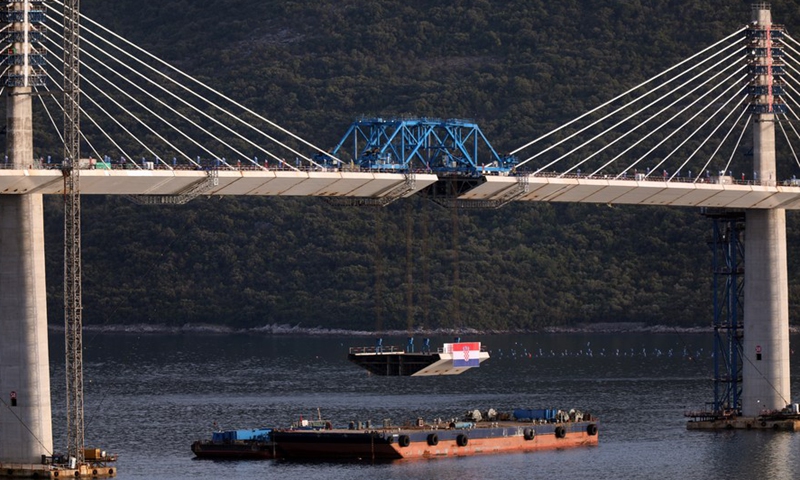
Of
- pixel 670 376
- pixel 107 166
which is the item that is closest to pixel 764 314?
pixel 107 166

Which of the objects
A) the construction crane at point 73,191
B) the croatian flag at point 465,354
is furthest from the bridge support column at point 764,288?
the construction crane at point 73,191

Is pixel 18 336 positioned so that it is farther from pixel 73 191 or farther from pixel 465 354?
pixel 465 354

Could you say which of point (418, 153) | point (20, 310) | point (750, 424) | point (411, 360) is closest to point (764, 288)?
point (750, 424)

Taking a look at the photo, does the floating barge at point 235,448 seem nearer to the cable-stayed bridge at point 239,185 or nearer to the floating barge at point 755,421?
the cable-stayed bridge at point 239,185

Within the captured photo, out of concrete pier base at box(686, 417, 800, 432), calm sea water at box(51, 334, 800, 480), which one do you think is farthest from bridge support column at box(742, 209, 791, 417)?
calm sea water at box(51, 334, 800, 480)

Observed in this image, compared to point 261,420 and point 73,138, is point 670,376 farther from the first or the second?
point 73,138

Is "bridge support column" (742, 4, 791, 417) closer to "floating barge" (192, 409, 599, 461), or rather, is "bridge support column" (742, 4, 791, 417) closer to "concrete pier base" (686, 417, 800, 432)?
"concrete pier base" (686, 417, 800, 432)
